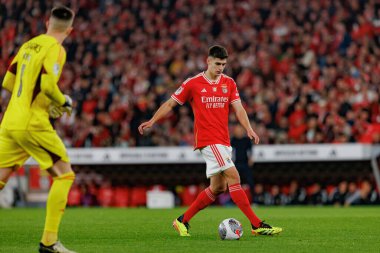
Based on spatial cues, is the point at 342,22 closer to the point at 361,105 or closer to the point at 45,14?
the point at 361,105

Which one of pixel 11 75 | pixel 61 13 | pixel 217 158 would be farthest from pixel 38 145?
pixel 217 158

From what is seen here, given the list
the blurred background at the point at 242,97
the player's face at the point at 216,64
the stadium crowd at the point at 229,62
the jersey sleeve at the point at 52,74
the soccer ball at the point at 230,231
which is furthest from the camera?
the stadium crowd at the point at 229,62

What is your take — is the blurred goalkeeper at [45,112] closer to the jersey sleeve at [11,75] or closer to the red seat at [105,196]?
the jersey sleeve at [11,75]

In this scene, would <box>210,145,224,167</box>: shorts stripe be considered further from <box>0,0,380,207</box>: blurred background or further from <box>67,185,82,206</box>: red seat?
<box>67,185,82,206</box>: red seat

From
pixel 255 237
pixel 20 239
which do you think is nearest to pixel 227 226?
pixel 255 237

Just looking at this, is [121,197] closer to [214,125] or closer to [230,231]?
[214,125]

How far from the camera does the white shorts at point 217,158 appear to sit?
34.8ft

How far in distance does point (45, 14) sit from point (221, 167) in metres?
20.9

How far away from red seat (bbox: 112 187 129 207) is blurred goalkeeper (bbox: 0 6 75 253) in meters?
15.1

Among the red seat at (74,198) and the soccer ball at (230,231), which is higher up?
the red seat at (74,198)

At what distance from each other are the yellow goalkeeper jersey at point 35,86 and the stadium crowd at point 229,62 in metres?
14.2

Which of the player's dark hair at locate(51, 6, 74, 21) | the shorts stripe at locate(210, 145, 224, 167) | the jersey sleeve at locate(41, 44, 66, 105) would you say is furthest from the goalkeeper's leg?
the shorts stripe at locate(210, 145, 224, 167)

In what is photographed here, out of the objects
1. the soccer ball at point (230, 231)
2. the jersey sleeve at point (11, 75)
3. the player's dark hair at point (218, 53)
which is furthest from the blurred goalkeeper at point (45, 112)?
the player's dark hair at point (218, 53)

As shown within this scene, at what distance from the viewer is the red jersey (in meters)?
10.8
